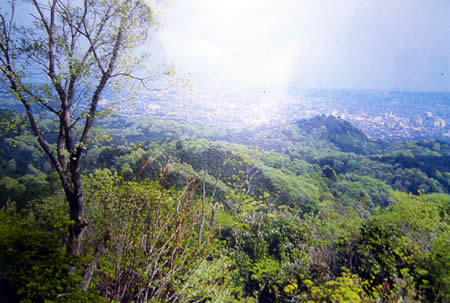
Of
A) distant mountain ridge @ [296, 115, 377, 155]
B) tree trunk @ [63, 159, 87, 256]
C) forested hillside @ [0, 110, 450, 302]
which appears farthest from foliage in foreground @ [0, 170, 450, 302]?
distant mountain ridge @ [296, 115, 377, 155]

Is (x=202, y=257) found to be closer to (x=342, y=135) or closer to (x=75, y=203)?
(x=75, y=203)

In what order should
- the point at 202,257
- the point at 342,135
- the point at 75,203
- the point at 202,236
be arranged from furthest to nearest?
the point at 342,135 → the point at 202,236 → the point at 75,203 → the point at 202,257

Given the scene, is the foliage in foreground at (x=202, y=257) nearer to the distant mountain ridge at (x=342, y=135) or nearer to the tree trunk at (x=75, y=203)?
the tree trunk at (x=75, y=203)

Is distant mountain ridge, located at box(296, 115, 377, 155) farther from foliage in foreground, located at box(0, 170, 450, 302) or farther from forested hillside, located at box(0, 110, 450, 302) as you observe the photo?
foliage in foreground, located at box(0, 170, 450, 302)

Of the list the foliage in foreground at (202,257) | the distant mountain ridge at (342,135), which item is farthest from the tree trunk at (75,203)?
the distant mountain ridge at (342,135)

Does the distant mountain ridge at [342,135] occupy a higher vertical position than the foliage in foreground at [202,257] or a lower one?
lower

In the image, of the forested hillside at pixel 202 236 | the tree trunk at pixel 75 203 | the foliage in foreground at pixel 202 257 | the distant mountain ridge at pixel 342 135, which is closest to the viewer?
the foliage in foreground at pixel 202 257

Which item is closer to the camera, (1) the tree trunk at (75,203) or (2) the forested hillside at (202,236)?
(2) the forested hillside at (202,236)

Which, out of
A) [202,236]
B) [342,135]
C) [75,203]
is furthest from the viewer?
[342,135]

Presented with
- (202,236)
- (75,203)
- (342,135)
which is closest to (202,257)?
(75,203)
